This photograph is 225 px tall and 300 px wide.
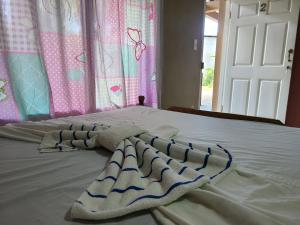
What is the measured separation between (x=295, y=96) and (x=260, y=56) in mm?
685

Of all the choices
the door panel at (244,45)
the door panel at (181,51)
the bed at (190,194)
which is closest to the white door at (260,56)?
the door panel at (244,45)

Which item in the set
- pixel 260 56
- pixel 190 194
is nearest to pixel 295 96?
pixel 260 56

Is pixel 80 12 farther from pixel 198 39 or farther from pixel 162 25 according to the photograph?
pixel 198 39

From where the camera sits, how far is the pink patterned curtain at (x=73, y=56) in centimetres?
182

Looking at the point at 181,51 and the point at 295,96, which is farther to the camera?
the point at 181,51

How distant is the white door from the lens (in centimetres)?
289

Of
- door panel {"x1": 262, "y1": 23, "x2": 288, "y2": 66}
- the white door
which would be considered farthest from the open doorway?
door panel {"x1": 262, "y1": 23, "x2": 288, "y2": 66}

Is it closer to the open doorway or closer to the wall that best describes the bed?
the wall

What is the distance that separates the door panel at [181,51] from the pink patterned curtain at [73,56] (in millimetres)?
301

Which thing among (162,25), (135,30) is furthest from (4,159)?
(162,25)

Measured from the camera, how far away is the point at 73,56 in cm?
213

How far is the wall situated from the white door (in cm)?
6

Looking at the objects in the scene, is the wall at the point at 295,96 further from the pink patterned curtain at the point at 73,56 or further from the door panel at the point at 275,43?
the pink patterned curtain at the point at 73,56

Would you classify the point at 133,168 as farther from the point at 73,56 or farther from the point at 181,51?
the point at 181,51
